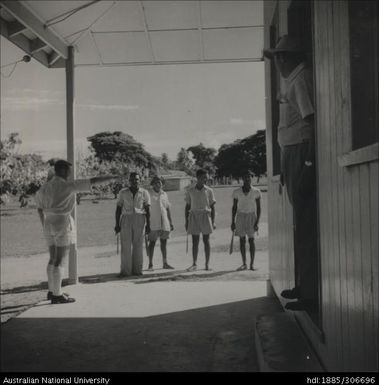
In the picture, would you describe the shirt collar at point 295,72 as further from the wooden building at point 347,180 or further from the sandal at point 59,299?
the sandal at point 59,299

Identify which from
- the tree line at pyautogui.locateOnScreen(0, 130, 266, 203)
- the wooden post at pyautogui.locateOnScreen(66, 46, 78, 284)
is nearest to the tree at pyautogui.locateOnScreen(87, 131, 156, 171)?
the tree line at pyautogui.locateOnScreen(0, 130, 266, 203)

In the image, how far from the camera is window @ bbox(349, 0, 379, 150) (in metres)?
2.38

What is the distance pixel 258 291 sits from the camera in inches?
292

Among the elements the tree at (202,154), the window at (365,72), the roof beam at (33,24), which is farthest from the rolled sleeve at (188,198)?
the tree at (202,154)

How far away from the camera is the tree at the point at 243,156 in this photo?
89125 mm

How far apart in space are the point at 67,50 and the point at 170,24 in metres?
1.81

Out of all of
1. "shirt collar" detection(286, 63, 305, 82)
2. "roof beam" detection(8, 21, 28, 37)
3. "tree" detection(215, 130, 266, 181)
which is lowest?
"shirt collar" detection(286, 63, 305, 82)

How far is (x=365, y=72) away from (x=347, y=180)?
515 millimetres

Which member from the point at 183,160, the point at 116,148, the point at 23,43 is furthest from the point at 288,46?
the point at 183,160

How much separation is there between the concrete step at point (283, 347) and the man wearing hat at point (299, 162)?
273 mm

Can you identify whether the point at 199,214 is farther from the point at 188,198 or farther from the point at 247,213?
the point at 247,213

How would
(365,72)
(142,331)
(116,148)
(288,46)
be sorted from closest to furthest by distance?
1. (365,72)
2. (288,46)
3. (142,331)
4. (116,148)

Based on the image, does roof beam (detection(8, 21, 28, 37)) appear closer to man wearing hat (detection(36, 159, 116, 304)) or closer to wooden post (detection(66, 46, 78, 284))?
man wearing hat (detection(36, 159, 116, 304))

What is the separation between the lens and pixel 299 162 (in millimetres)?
3826
